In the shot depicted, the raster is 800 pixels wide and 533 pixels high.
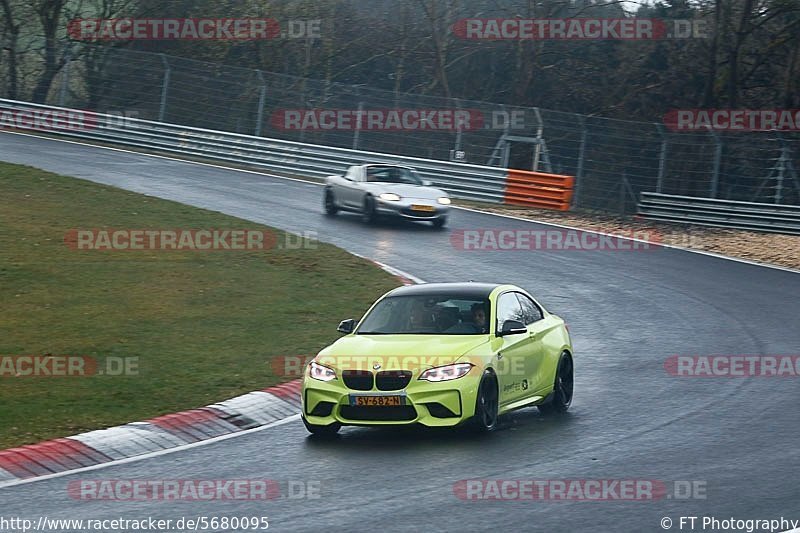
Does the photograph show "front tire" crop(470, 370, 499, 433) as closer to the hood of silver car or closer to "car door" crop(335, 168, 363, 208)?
the hood of silver car

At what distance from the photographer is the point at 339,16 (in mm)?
48875

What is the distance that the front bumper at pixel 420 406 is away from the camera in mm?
10797

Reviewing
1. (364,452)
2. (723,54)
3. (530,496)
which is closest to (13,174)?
(364,452)

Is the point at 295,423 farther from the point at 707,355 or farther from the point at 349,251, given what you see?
the point at 349,251

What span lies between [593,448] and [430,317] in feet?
7.36

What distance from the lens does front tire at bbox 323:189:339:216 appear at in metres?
28.9

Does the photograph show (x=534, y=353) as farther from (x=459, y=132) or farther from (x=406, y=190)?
(x=459, y=132)

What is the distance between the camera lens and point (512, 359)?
1177cm

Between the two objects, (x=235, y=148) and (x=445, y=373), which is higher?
(x=235, y=148)

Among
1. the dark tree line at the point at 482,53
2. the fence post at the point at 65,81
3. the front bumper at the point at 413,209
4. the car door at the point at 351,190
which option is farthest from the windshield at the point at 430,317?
the fence post at the point at 65,81

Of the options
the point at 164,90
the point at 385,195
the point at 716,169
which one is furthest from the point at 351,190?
the point at 164,90

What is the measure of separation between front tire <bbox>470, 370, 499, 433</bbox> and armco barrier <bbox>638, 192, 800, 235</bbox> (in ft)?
62.3

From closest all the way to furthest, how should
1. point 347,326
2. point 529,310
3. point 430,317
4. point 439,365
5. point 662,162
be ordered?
point 439,365 → point 430,317 → point 347,326 → point 529,310 → point 662,162

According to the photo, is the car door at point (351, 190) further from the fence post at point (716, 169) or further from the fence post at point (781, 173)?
the fence post at point (781, 173)
